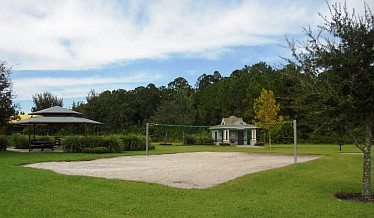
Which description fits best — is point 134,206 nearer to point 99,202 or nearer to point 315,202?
point 99,202

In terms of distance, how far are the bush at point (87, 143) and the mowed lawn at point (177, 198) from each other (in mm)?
14233

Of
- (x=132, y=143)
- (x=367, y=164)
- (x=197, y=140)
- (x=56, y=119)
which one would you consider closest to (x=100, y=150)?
(x=132, y=143)

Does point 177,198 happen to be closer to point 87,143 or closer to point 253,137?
point 87,143

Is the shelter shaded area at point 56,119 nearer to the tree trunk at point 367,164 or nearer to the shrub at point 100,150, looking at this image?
the shrub at point 100,150

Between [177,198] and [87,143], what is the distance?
19.2 m

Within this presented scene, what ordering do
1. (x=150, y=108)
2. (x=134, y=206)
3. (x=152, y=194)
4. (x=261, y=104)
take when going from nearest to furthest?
(x=134, y=206)
(x=152, y=194)
(x=261, y=104)
(x=150, y=108)

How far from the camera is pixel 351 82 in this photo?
835 centimetres

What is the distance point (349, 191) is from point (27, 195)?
305 inches

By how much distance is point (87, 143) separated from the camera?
26.5 metres

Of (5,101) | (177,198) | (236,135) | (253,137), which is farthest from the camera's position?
(236,135)

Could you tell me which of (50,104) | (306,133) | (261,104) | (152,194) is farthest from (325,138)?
(152,194)

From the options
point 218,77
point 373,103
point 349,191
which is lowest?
point 349,191

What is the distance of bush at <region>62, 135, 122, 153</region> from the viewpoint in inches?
1035

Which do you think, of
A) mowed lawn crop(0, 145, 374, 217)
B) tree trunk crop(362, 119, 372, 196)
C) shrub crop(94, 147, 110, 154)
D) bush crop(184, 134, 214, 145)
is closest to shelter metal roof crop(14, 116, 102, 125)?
shrub crop(94, 147, 110, 154)
